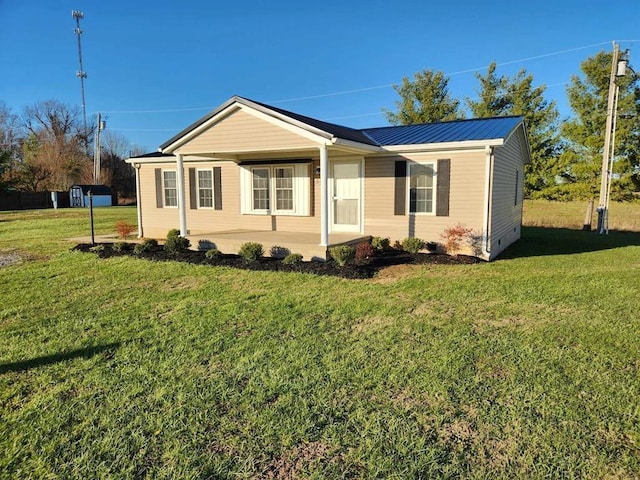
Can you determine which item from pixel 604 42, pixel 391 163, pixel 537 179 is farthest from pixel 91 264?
pixel 604 42

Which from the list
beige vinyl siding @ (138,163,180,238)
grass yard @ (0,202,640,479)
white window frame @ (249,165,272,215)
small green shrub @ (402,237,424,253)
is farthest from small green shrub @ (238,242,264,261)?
beige vinyl siding @ (138,163,180,238)

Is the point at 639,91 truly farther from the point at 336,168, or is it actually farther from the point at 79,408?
the point at 79,408

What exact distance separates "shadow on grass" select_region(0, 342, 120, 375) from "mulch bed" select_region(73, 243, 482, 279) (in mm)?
4226

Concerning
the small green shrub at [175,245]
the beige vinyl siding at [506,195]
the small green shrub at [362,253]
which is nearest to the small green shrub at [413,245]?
the small green shrub at [362,253]

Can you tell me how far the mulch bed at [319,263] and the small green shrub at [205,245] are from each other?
8.4 inches

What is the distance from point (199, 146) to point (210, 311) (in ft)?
19.1

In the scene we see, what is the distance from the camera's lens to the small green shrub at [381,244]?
993 cm

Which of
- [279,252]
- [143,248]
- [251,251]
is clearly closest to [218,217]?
[143,248]

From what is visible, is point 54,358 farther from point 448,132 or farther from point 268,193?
point 448,132

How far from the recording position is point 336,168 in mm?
10898

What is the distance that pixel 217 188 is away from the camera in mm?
12359

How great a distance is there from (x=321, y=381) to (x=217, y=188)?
9.78m

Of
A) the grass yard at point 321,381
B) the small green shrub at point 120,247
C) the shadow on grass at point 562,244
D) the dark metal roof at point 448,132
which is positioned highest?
the dark metal roof at point 448,132

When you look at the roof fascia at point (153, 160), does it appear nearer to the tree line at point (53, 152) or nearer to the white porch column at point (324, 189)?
the white porch column at point (324, 189)
